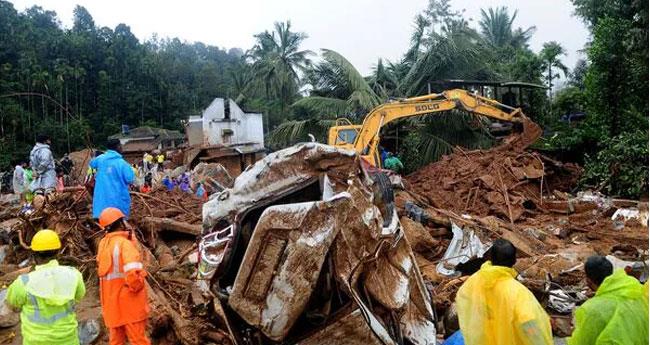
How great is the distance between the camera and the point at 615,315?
8.06 ft

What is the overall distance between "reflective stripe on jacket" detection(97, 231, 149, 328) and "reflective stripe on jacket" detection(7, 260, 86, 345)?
32 cm

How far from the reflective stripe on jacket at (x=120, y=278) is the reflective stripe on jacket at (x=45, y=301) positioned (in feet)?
1.04

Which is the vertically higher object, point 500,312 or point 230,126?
point 230,126

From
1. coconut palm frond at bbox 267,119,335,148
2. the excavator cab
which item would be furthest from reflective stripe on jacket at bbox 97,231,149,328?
coconut palm frond at bbox 267,119,335,148

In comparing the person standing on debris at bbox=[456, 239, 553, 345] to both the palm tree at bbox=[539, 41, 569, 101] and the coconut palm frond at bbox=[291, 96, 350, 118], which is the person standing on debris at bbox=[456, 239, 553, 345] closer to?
the coconut palm frond at bbox=[291, 96, 350, 118]

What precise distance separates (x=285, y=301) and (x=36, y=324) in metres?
1.57

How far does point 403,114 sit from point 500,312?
9.56 metres

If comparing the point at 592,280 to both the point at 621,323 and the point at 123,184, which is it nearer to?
the point at 621,323

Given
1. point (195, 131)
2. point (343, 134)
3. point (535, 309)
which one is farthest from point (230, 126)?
point (535, 309)

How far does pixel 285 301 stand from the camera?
361 cm

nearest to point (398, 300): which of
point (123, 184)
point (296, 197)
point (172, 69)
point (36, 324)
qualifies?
point (296, 197)

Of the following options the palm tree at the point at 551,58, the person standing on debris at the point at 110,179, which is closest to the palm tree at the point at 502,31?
the palm tree at the point at 551,58

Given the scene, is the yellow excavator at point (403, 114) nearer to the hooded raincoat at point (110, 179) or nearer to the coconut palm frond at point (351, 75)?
the coconut palm frond at point (351, 75)

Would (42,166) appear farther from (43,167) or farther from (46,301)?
(46,301)
